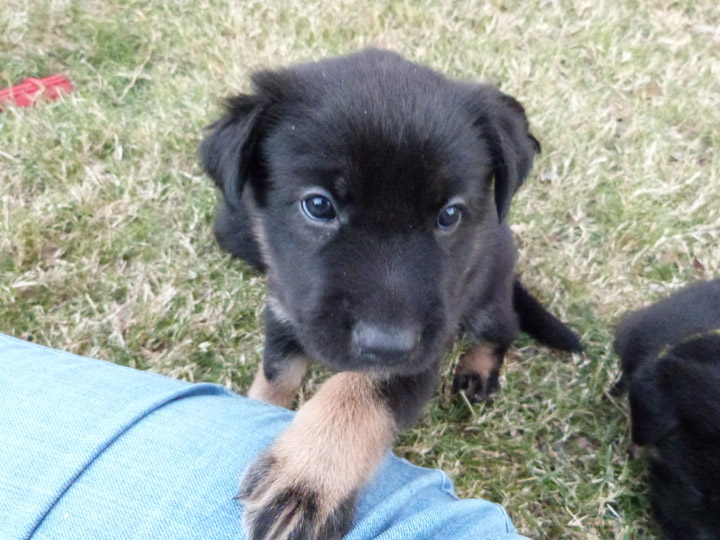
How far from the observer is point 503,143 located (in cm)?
198

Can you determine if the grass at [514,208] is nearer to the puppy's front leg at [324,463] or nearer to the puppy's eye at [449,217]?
the puppy's front leg at [324,463]

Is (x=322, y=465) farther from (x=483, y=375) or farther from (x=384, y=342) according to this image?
(x=483, y=375)

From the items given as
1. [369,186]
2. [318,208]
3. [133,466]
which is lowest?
[133,466]

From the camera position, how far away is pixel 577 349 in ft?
9.09

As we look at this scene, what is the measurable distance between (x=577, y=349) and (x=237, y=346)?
170 cm

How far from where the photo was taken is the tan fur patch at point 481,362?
2848 mm

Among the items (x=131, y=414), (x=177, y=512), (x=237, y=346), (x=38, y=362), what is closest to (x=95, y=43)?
(x=237, y=346)

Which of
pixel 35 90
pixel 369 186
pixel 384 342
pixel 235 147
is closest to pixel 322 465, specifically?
pixel 384 342

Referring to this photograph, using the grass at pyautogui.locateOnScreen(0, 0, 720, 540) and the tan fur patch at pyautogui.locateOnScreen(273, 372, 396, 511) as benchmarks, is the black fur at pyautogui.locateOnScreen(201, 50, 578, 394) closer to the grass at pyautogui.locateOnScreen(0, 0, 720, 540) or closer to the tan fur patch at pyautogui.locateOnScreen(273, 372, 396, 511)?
the tan fur patch at pyautogui.locateOnScreen(273, 372, 396, 511)

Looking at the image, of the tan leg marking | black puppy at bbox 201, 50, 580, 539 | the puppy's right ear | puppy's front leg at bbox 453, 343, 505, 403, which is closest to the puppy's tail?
puppy's front leg at bbox 453, 343, 505, 403

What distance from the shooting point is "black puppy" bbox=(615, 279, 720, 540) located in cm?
207

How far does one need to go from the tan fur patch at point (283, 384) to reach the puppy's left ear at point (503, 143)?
1.11 metres

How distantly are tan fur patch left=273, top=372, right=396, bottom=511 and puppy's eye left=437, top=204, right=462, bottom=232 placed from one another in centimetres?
58

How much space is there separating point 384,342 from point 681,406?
50.9 inches
